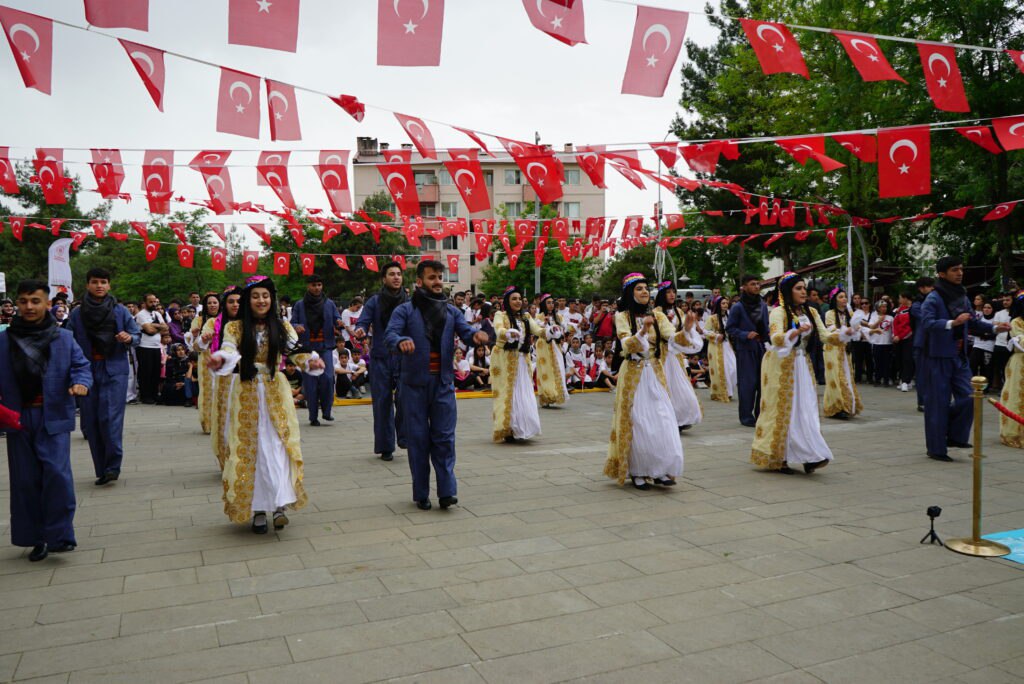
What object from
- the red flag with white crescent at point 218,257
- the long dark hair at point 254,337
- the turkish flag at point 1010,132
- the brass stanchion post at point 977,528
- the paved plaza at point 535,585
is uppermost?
the turkish flag at point 1010,132

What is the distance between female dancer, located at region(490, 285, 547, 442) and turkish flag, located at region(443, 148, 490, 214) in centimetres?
120

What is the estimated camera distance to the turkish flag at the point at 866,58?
698 centimetres

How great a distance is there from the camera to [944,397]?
7.86 meters

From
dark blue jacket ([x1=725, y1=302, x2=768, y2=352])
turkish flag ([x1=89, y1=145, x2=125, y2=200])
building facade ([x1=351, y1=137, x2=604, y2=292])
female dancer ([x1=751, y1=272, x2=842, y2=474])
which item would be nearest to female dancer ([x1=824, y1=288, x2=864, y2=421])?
dark blue jacket ([x1=725, y1=302, x2=768, y2=352])

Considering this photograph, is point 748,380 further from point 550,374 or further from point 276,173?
point 276,173

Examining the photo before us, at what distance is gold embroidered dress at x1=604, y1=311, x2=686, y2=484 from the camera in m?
6.61

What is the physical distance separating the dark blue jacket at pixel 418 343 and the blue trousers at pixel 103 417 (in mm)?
2977

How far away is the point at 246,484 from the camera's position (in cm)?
538

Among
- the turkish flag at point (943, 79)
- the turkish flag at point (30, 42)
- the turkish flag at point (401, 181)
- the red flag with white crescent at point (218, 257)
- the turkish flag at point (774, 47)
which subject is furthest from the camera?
the red flag with white crescent at point (218, 257)

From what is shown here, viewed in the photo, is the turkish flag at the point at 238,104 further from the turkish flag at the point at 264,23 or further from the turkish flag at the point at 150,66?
the turkish flag at the point at 264,23

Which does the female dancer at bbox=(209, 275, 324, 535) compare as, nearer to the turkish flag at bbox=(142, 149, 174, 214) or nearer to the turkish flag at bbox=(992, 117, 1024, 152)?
the turkish flag at bbox=(142, 149, 174, 214)

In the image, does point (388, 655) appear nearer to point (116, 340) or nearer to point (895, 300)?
point (116, 340)

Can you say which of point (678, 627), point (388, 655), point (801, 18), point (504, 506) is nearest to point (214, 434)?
point (504, 506)

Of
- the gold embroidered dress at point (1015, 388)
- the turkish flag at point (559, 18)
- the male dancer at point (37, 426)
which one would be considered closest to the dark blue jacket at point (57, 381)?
the male dancer at point (37, 426)
